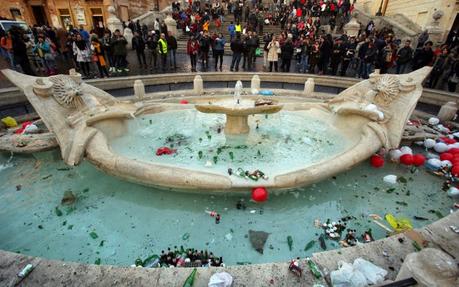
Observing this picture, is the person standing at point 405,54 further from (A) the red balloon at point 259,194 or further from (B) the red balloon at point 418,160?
(A) the red balloon at point 259,194

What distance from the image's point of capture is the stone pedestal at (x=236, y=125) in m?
5.42

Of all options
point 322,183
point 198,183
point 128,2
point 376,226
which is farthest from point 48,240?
point 128,2

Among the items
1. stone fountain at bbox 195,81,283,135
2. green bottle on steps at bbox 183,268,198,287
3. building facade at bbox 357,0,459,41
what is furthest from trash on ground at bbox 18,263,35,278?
building facade at bbox 357,0,459,41

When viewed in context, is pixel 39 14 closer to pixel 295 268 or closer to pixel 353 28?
pixel 353 28

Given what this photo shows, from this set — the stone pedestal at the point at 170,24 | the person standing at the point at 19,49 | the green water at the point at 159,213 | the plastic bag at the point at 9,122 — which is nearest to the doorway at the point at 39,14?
the stone pedestal at the point at 170,24

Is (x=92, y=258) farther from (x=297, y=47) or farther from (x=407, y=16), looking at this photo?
(x=407, y=16)

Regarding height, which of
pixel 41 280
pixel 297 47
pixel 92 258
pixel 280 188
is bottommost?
pixel 92 258

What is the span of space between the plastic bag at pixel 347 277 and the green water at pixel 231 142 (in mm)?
1878

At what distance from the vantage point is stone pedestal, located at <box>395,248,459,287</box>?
145 centimetres

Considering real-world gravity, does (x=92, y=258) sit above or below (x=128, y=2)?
below

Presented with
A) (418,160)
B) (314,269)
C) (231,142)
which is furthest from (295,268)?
(418,160)

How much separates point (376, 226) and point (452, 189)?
1925 mm

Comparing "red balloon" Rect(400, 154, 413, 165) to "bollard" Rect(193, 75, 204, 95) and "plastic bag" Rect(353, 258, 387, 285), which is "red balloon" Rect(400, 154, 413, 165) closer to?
"plastic bag" Rect(353, 258, 387, 285)

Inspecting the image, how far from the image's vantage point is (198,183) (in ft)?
12.2
